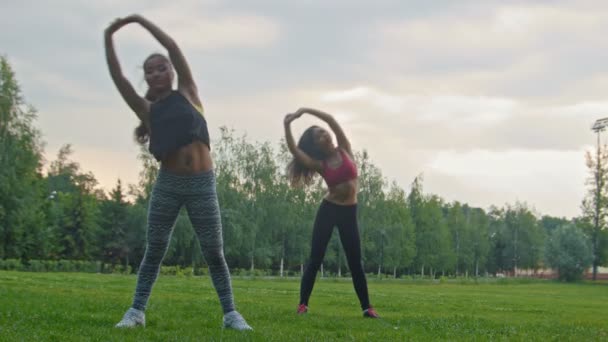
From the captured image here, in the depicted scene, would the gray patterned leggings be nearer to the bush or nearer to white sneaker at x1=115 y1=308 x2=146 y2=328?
white sneaker at x1=115 y1=308 x2=146 y2=328

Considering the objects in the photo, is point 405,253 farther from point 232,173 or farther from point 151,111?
point 151,111

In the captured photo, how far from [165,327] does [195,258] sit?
53945 millimetres

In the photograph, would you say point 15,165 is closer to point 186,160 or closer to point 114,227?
point 114,227

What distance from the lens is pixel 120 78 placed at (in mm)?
6664

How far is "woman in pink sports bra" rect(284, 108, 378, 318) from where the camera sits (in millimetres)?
9172

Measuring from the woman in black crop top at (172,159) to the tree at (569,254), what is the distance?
75502 millimetres

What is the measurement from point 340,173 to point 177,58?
10.5 ft

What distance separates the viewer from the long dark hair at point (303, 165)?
9.38 meters

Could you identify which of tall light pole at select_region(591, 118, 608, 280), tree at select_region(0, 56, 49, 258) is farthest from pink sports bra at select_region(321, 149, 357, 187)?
tall light pole at select_region(591, 118, 608, 280)

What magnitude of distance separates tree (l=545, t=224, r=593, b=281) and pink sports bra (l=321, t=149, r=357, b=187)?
72.8 meters

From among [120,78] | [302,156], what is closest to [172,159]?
[120,78]

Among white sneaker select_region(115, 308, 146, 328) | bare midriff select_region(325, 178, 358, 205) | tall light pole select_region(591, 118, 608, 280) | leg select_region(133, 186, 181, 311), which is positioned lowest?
white sneaker select_region(115, 308, 146, 328)

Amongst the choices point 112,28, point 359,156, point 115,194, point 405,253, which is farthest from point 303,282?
point 405,253

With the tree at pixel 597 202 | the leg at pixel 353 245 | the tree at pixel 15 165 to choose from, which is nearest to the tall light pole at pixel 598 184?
the tree at pixel 597 202
